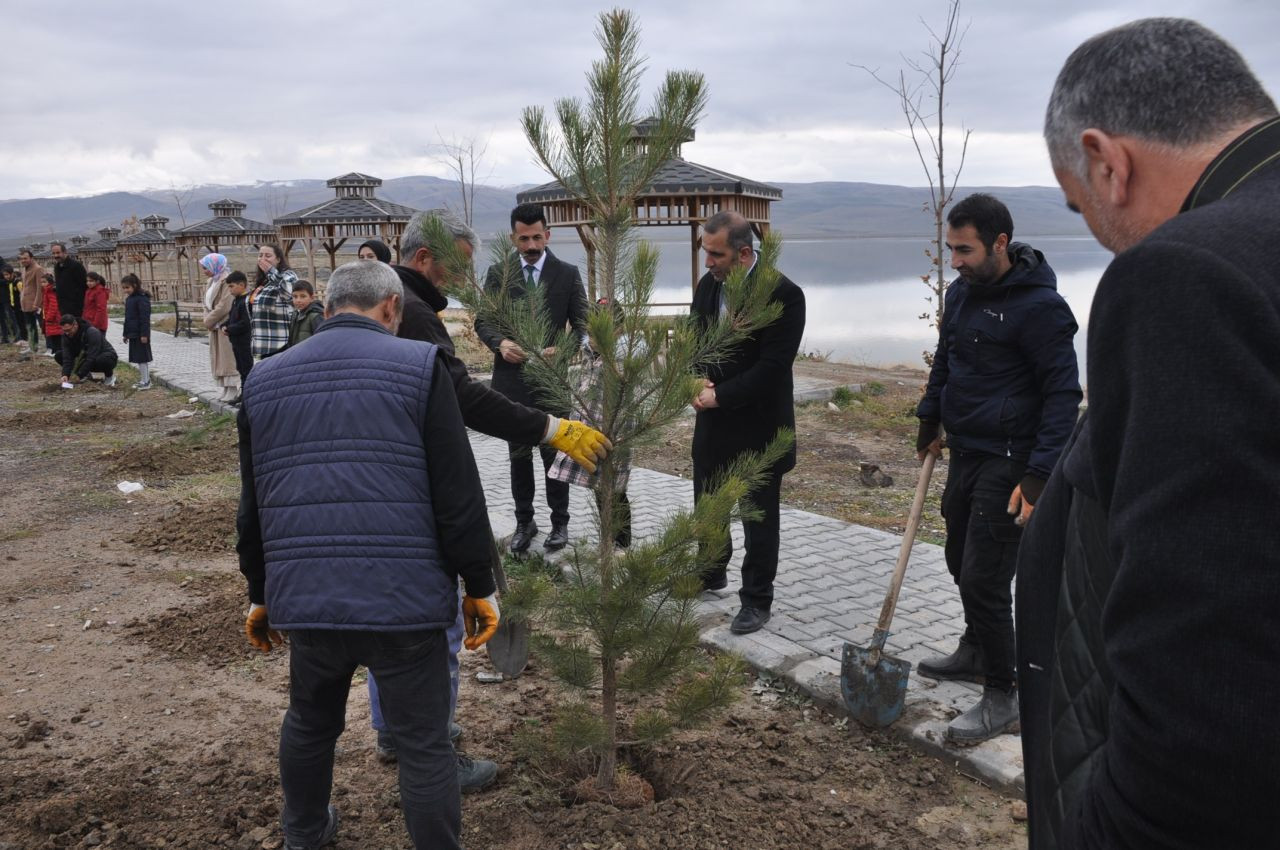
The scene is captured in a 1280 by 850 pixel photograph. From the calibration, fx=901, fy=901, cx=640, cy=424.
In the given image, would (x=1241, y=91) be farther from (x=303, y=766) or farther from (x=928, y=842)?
(x=303, y=766)

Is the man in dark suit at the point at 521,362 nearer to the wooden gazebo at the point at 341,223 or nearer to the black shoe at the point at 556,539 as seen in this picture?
the black shoe at the point at 556,539

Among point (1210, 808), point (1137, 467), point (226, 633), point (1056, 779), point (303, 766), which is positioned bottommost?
point (226, 633)

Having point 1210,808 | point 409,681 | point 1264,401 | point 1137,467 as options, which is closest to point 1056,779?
point 1210,808

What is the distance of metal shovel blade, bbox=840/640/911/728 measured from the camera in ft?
12.0

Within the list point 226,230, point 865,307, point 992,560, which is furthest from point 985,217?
point 865,307

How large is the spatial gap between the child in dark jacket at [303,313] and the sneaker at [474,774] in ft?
11.4

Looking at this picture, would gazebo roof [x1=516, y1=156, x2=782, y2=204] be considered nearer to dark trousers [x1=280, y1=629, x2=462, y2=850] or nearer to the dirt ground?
→ the dirt ground

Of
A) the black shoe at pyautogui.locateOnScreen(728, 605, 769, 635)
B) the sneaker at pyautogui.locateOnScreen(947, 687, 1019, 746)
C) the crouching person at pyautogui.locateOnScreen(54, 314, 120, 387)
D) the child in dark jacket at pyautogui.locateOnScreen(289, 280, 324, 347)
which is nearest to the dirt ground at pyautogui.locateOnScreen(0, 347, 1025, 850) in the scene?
the sneaker at pyautogui.locateOnScreen(947, 687, 1019, 746)

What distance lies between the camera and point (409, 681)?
2627 mm

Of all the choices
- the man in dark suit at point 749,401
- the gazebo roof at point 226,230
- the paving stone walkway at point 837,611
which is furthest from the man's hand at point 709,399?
the gazebo roof at point 226,230

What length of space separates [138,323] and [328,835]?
44.8ft

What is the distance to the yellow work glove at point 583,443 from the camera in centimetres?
288

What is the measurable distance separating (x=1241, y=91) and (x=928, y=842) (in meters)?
2.64

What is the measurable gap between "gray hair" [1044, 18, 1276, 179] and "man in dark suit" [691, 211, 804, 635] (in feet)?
9.62
